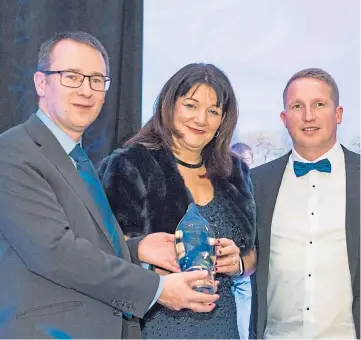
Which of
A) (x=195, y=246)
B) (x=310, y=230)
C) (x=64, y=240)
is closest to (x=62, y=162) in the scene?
Answer: (x=64, y=240)

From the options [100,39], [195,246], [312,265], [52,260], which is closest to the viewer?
[52,260]

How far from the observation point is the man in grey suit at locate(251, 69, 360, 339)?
7.69 feet

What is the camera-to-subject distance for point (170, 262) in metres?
1.99

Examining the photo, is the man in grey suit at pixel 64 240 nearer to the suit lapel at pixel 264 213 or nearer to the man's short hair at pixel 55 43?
the man's short hair at pixel 55 43

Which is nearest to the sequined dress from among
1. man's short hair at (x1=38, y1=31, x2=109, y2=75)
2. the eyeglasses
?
the eyeglasses

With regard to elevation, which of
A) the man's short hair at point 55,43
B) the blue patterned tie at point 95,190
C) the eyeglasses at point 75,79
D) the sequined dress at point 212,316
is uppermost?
the man's short hair at point 55,43

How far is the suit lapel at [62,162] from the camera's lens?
170 centimetres

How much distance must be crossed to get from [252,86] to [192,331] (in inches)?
61.0

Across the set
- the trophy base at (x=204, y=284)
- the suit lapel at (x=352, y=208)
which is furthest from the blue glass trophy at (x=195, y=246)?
the suit lapel at (x=352, y=208)

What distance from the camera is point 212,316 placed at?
2.09 metres

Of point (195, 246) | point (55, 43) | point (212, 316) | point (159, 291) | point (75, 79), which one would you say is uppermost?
point (55, 43)

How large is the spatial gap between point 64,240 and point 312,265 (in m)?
1.16

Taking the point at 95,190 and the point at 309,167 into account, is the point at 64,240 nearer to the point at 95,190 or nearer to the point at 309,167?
the point at 95,190

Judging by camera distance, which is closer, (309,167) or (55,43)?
→ (55,43)
